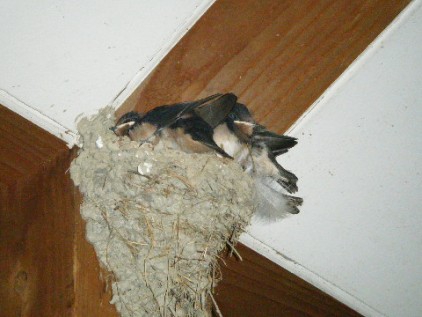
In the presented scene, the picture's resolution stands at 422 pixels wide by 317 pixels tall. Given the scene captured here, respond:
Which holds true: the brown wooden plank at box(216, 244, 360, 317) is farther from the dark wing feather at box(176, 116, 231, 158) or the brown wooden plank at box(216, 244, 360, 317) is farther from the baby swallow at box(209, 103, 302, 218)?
the dark wing feather at box(176, 116, 231, 158)

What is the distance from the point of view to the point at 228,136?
→ 6.06 feet

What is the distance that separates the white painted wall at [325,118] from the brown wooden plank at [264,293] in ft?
0.22

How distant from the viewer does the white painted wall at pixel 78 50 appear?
1626mm

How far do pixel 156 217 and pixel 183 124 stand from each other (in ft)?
1.36

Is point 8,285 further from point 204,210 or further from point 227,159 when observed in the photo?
point 227,159

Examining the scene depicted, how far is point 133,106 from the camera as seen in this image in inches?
71.4

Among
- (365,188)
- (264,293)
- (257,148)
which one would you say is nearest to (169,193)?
(257,148)

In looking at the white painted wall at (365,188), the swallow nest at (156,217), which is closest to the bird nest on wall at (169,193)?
the swallow nest at (156,217)

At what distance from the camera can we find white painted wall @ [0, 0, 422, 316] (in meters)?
1.67

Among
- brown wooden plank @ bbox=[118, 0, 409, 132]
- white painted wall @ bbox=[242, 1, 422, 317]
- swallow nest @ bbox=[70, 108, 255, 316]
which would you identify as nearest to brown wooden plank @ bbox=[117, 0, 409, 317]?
brown wooden plank @ bbox=[118, 0, 409, 132]

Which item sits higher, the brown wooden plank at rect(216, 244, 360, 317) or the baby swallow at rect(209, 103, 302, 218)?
the baby swallow at rect(209, 103, 302, 218)

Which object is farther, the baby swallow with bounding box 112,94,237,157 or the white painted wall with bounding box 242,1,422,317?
the white painted wall with bounding box 242,1,422,317

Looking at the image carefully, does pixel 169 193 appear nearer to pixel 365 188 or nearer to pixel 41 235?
pixel 41 235

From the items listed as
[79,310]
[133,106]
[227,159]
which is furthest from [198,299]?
[133,106]
